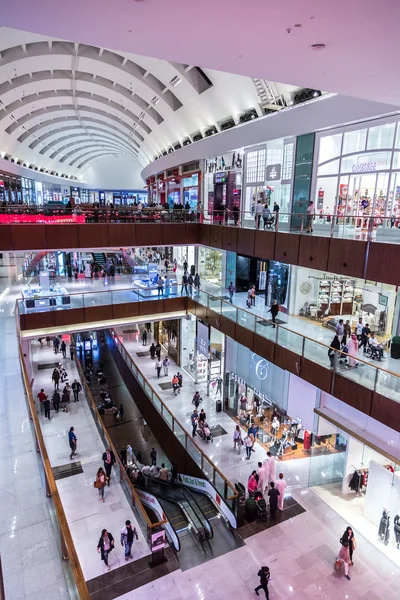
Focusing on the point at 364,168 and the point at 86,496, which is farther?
the point at 364,168

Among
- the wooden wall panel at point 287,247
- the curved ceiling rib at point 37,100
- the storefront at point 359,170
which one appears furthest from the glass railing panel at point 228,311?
the curved ceiling rib at point 37,100

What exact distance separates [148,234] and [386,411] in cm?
1424

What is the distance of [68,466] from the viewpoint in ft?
42.7

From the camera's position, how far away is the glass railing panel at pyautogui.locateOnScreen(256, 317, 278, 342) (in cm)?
1361

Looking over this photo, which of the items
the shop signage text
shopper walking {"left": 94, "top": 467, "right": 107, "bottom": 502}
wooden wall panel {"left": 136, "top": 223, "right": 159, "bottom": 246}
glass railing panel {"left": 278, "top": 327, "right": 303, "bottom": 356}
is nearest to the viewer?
shopper walking {"left": 94, "top": 467, "right": 107, "bottom": 502}

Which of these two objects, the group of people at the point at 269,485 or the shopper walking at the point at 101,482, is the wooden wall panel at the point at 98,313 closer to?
the shopper walking at the point at 101,482

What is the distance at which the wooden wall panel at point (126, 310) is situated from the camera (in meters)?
→ 18.5

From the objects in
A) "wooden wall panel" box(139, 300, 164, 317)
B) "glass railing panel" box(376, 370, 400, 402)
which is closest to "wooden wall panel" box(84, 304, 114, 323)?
"wooden wall panel" box(139, 300, 164, 317)

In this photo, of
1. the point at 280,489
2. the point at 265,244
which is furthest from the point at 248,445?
the point at 265,244

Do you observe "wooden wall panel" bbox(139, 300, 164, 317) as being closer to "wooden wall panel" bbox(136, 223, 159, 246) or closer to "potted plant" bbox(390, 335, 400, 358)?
"wooden wall panel" bbox(136, 223, 159, 246)

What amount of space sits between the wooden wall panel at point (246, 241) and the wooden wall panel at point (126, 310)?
5806 mm

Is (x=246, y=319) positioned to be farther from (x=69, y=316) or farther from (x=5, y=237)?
(x=5, y=237)

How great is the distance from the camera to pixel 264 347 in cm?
1413

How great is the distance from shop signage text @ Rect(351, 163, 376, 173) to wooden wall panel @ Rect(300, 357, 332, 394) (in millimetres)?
7987
